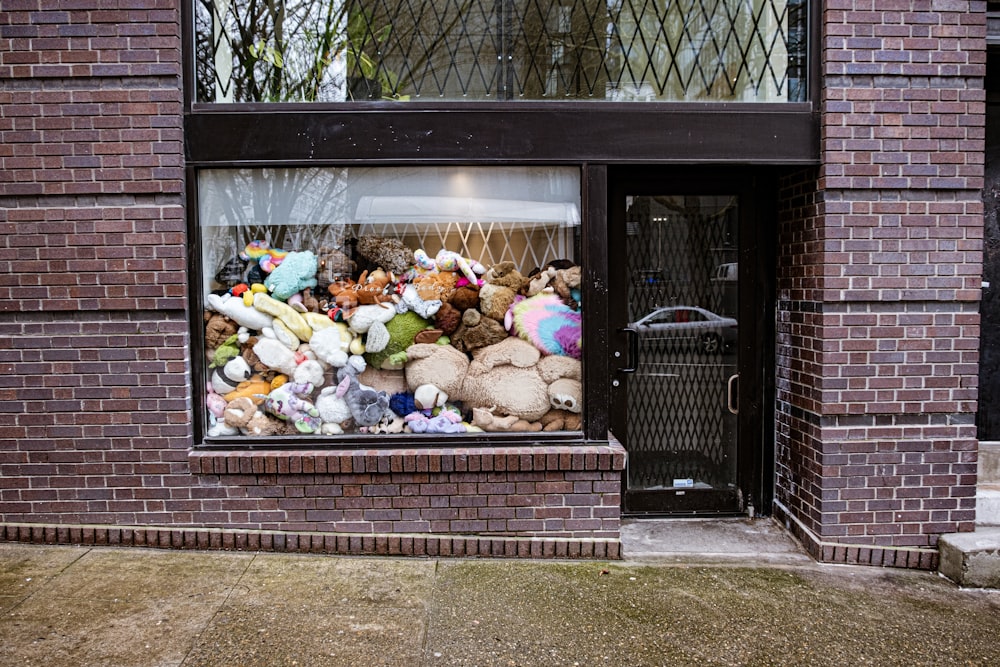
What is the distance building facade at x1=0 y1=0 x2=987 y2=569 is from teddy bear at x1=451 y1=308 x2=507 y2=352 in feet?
0.16

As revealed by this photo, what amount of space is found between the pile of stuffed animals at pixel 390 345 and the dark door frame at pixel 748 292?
475 mm

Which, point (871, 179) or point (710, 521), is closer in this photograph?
point (871, 179)

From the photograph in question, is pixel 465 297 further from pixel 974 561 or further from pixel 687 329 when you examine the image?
pixel 974 561

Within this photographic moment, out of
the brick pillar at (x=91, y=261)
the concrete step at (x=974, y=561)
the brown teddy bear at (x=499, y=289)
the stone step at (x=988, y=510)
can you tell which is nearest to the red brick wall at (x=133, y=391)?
the brick pillar at (x=91, y=261)

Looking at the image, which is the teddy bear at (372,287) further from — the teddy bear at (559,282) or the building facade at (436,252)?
the teddy bear at (559,282)

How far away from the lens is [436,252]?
179 inches

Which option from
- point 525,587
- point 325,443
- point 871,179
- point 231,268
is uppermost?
point 871,179

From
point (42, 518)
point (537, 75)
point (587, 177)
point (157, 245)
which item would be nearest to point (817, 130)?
point (587, 177)

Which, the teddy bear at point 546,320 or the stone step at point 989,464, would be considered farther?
the stone step at point 989,464

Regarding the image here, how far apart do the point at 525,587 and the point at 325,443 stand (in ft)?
4.85

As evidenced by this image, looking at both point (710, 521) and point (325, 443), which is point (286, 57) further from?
point (710, 521)

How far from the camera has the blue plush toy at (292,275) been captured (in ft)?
14.6

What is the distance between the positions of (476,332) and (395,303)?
0.54 meters

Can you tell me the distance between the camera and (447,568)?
13.8 feet
